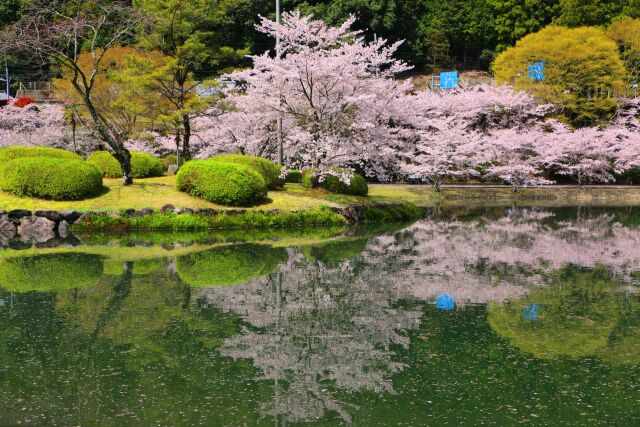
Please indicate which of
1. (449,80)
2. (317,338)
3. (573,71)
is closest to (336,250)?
(317,338)

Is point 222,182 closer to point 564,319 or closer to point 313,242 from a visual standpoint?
point 313,242

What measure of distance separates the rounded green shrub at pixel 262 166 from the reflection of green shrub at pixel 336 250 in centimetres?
661

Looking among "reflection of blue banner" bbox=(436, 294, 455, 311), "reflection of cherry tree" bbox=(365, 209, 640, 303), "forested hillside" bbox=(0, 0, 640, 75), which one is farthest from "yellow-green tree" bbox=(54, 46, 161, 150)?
"reflection of blue banner" bbox=(436, 294, 455, 311)

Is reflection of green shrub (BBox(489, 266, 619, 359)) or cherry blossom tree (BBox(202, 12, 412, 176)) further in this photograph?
cherry blossom tree (BBox(202, 12, 412, 176))

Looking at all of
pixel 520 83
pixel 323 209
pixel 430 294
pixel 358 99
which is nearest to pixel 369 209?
pixel 323 209

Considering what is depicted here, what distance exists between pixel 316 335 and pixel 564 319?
137 inches

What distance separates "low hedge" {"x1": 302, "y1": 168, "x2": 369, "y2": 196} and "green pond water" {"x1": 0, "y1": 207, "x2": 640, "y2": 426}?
30.9 ft

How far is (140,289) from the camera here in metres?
10.6

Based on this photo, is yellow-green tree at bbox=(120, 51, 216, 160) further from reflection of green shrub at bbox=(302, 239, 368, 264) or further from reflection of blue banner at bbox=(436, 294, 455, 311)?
reflection of blue banner at bbox=(436, 294, 455, 311)

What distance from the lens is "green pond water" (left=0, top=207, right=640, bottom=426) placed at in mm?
5504

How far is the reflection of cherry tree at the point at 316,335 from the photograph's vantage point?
19.5 feet

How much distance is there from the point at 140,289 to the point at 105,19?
13695 millimetres

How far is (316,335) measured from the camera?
783 cm

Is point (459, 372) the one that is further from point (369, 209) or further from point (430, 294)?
point (369, 209)
